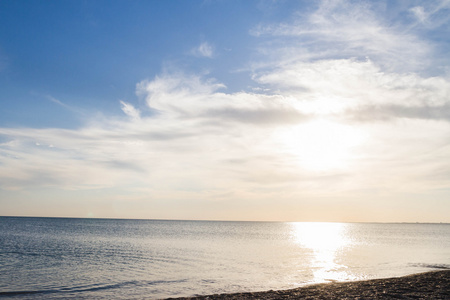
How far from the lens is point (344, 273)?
3816 centimetres

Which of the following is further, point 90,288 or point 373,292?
point 90,288

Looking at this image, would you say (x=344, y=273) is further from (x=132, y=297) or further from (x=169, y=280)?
(x=132, y=297)

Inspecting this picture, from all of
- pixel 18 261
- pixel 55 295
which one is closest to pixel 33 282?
pixel 55 295

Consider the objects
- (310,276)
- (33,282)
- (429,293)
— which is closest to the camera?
(429,293)

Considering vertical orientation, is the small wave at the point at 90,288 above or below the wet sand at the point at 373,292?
below

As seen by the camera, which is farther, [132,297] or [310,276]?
[310,276]

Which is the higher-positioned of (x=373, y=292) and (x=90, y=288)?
(x=373, y=292)

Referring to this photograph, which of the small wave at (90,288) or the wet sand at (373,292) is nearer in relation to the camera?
the wet sand at (373,292)

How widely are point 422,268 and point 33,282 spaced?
143 ft

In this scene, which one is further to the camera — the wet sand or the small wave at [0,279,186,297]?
the small wave at [0,279,186,297]

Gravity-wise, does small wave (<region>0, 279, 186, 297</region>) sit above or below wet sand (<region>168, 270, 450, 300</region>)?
below

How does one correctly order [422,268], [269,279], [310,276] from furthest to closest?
[422,268]
[310,276]
[269,279]

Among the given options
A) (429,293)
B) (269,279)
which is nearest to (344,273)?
(269,279)

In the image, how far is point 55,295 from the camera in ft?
86.1
